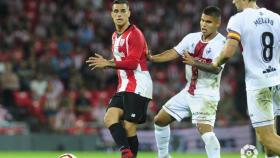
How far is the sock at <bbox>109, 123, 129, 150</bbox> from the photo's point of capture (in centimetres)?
987

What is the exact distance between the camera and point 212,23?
10375 mm

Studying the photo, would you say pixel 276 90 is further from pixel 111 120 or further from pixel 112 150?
pixel 112 150

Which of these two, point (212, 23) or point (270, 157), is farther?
point (212, 23)

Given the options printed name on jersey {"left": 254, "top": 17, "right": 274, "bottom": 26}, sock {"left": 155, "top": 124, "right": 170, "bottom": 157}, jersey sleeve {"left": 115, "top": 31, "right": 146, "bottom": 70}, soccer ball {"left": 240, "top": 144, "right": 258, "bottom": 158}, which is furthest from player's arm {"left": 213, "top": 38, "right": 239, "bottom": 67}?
soccer ball {"left": 240, "top": 144, "right": 258, "bottom": 158}

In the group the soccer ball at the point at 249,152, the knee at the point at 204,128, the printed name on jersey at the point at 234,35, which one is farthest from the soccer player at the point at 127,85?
the soccer ball at the point at 249,152

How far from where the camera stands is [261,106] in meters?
9.01

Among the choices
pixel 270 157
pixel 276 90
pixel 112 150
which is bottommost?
pixel 112 150

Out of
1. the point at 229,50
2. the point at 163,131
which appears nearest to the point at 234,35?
the point at 229,50

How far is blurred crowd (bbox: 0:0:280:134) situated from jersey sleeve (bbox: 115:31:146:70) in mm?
8061

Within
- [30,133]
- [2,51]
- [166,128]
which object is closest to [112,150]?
[30,133]

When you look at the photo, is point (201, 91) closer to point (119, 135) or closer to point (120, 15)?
point (119, 135)

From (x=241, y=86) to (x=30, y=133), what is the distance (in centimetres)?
484

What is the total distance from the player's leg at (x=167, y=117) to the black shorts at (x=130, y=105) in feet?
1.93

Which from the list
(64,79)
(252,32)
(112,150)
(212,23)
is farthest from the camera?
(64,79)
